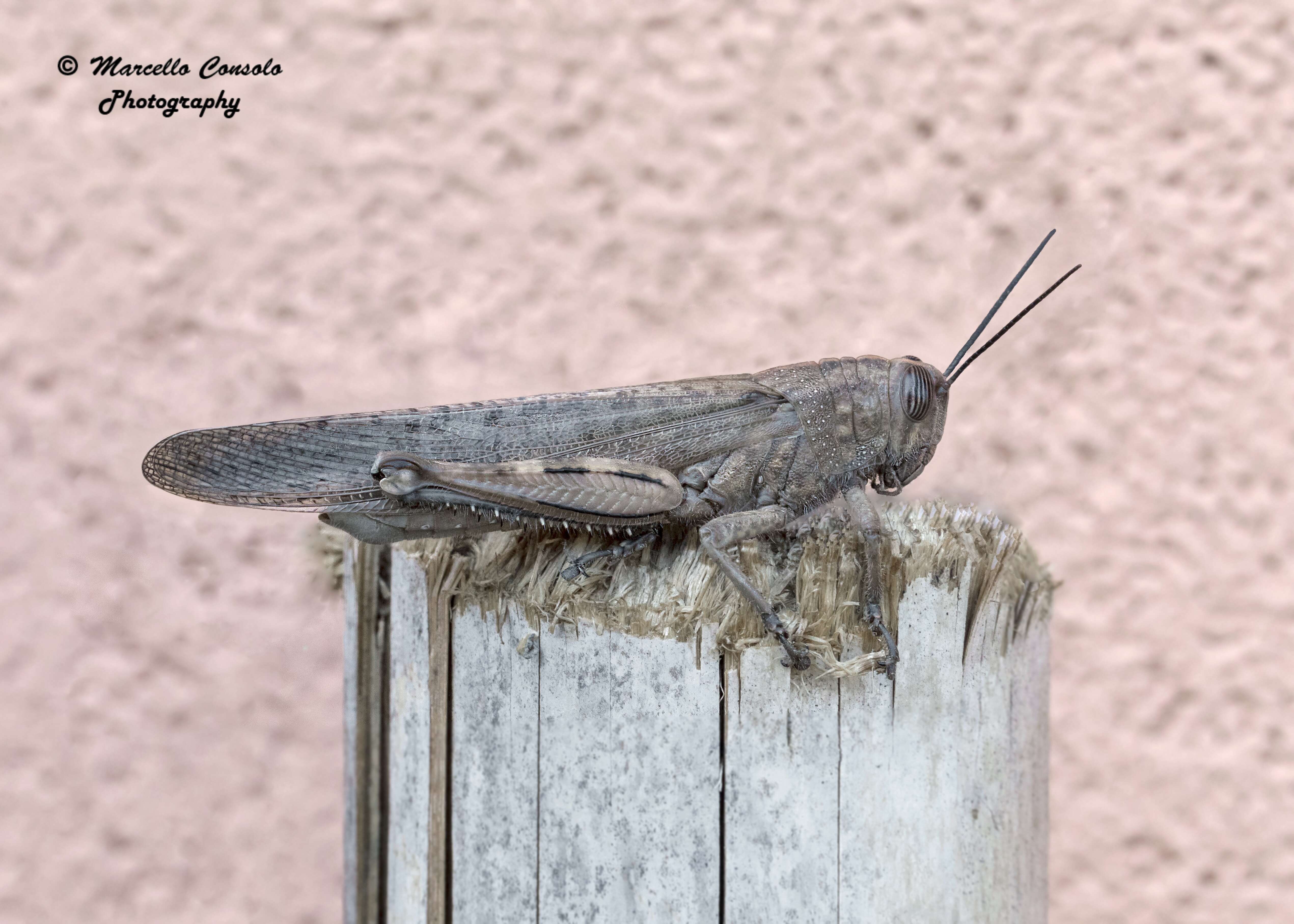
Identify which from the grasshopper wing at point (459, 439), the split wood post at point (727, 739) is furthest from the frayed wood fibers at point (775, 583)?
the grasshopper wing at point (459, 439)

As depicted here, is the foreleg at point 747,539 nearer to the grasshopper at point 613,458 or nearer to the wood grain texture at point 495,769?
the grasshopper at point 613,458

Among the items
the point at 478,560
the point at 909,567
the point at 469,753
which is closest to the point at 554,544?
the point at 478,560

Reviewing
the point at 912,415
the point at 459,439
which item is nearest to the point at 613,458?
the point at 459,439

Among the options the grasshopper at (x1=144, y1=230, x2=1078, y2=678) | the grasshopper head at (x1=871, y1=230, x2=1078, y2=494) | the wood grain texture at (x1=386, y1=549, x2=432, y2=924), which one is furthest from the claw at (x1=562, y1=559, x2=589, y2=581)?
the grasshopper head at (x1=871, y1=230, x2=1078, y2=494)

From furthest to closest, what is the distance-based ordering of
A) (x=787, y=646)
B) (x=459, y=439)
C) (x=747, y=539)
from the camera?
1. (x=459, y=439)
2. (x=747, y=539)
3. (x=787, y=646)

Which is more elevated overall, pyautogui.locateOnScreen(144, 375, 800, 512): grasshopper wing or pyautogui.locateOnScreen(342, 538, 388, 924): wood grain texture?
pyautogui.locateOnScreen(144, 375, 800, 512): grasshopper wing

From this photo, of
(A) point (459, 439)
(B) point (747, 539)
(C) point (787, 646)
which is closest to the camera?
(C) point (787, 646)

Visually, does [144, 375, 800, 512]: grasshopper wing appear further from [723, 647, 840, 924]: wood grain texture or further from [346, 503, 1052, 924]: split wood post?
[723, 647, 840, 924]: wood grain texture

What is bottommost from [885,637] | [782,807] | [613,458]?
[782,807]

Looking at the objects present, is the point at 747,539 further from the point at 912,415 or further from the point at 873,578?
the point at 912,415
